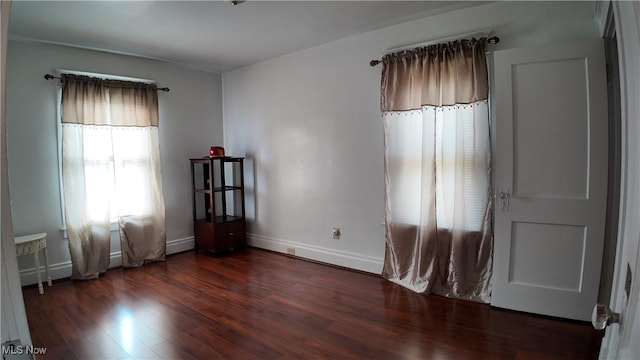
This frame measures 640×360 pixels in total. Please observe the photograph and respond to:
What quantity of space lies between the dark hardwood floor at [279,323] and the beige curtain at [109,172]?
53 cm

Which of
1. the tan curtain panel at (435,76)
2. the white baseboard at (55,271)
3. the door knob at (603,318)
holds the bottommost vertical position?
the white baseboard at (55,271)

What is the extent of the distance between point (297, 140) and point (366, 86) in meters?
1.12

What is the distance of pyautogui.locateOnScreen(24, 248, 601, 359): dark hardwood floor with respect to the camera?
7.15ft

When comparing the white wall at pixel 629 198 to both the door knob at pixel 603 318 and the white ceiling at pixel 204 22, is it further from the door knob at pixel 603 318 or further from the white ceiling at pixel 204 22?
the white ceiling at pixel 204 22

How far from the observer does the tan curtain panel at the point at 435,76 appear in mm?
2773

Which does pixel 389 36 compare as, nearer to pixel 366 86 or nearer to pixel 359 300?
pixel 366 86

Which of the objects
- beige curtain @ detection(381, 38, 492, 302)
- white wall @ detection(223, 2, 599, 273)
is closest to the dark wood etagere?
white wall @ detection(223, 2, 599, 273)

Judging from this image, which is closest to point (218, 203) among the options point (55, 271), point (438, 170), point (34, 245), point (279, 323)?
point (55, 271)

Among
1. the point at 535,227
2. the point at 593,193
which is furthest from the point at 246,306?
the point at 593,193

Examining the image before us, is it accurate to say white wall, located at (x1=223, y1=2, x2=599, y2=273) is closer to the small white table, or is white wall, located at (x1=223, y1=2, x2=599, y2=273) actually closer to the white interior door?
the white interior door

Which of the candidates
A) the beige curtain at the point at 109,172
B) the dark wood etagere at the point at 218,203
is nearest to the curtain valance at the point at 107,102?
the beige curtain at the point at 109,172

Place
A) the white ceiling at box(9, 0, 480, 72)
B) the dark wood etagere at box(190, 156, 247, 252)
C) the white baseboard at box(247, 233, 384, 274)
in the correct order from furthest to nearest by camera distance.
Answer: the dark wood etagere at box(190, 156, 247, 252)
the white baseboard at box(247, 233, 384, 274)
the white ceiling at box(9, 0, 480, 72)

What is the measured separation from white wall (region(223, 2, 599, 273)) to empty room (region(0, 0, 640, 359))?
0.02m

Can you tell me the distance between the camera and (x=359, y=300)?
292 centimetres
